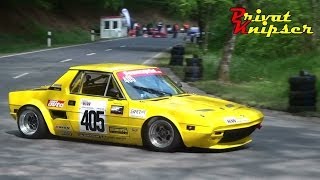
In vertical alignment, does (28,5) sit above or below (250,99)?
above

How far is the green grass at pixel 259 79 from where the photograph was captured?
1529 cm

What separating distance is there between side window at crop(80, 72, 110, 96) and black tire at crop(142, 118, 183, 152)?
1.10 meters

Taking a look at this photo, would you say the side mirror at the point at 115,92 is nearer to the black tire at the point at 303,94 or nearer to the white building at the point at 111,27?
the black tire at the point at 303,94

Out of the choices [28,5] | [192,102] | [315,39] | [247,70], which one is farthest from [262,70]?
[28,5]

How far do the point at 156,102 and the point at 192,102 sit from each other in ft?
1.80

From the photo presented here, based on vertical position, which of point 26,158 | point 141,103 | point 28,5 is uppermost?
point 28,5

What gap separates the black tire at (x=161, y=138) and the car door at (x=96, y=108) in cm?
35

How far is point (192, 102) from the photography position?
8984 mm

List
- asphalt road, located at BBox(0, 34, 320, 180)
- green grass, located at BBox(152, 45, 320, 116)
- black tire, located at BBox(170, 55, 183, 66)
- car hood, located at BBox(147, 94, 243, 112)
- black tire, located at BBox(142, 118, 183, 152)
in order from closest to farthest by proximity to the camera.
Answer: asphalt road, located at BBox(0, 34, 320, 180) < black tire, located at BBox(142, 118, 183, 152) < car hood, located at BBox(147, 94, 243, 112) < green grass, located at BBox(152, 45, 320, 116) < black tire, located at BBox(170, 55, 183, 66)

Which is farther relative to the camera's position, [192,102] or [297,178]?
[192,102]

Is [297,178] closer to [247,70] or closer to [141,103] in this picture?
[141,103]

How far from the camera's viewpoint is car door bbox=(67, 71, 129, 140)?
899cm

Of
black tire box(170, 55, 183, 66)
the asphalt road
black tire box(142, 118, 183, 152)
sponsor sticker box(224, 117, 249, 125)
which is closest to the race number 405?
the asphalt road

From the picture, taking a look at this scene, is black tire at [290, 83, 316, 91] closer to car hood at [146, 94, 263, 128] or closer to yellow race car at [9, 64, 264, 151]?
yellow race car at [9, 64, 264, 151]
